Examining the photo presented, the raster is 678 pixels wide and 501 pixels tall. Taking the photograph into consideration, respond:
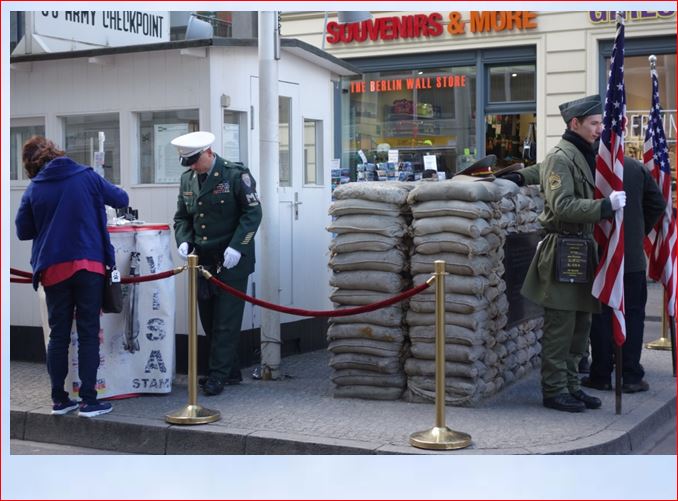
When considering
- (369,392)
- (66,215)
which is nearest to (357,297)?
(369,392)

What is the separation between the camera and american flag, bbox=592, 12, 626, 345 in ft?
22.8

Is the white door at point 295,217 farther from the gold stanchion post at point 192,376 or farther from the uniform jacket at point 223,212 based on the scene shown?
the gold stanchion post at point 192,376

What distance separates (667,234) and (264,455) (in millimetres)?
4264

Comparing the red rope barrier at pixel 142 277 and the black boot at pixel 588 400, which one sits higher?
the red rope barrier at pixel 142 277

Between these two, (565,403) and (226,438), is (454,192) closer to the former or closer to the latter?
(565,403)

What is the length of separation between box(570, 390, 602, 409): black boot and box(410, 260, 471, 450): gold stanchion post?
1.33m

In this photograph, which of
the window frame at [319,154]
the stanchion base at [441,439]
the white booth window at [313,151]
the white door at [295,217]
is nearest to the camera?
the stanchion base at [441,439]

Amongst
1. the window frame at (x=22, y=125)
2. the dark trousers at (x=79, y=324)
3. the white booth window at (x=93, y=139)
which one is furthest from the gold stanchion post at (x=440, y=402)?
the window frame at (x=22, y=125)

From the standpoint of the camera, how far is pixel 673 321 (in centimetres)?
873

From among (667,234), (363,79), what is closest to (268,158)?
(667,234)

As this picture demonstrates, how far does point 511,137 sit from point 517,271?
29.6 feet

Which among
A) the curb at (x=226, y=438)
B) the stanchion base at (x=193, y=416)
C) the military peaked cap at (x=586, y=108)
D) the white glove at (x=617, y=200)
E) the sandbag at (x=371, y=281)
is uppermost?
the military peaked cap at (x=586, y=108)

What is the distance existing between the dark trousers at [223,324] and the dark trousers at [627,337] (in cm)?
276

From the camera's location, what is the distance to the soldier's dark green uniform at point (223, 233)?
798 cm
